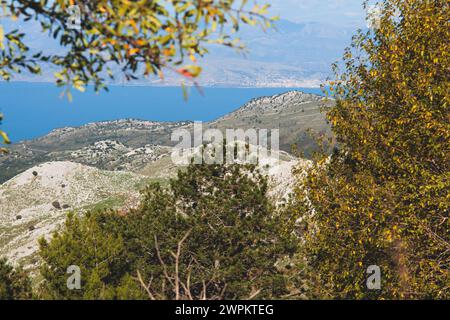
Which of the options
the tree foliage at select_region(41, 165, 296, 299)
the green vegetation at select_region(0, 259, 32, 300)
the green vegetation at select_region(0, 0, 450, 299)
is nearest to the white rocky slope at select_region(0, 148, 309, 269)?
the tree foliage at select_region(41, 165, 296, 299)

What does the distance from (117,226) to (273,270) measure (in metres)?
12.3

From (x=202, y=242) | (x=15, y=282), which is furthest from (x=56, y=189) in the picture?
(x=202, y=242)

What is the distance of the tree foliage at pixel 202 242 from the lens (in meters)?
26.5

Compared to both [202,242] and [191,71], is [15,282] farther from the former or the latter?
[191,71]

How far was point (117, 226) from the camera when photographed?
32188mm

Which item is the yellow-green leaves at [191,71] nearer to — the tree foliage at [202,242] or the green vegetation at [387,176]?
the green vegetation at [387,176]

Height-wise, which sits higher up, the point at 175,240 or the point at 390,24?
the point at 390,24

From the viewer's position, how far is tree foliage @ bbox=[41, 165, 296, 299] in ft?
86.8

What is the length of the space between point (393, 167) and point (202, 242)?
644 inches

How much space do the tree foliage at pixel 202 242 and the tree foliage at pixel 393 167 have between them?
9.91 meters

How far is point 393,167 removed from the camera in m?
15.3

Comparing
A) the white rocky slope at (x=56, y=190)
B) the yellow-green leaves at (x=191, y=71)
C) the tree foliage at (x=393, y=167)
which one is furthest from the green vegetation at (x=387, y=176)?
the white rocky slope at (x=56, y=190)
